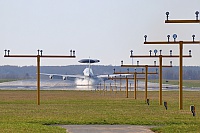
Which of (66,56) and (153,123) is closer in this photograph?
(153,123)

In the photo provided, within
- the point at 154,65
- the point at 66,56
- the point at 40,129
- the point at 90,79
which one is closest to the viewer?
the point at 40,129

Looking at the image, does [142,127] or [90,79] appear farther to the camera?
[90,79]

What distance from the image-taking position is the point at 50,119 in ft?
105

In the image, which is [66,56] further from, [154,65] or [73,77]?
[73,77]

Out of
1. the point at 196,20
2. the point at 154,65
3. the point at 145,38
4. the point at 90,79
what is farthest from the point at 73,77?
the point at 196,20

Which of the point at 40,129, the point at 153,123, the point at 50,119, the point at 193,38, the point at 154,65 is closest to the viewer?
the point at 40,129

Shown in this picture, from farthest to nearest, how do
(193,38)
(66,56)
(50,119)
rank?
(66,56)
(193,38)
(50,119)

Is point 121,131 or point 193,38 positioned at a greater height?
point 193,38

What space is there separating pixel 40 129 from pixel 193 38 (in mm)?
15630

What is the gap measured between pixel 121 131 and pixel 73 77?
14350cm

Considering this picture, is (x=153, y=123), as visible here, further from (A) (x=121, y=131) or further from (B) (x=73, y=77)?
(B) (x=73, y=77)

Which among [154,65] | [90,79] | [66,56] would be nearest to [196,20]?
[66,56]

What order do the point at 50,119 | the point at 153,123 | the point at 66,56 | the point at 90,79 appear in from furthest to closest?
the point at 90,79, the point at 66,56, the point at 50,119, the point at 153,123

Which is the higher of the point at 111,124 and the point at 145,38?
the point at 145,38
